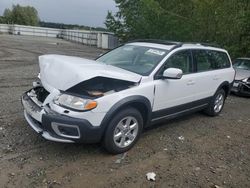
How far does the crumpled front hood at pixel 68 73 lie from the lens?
4.12 m

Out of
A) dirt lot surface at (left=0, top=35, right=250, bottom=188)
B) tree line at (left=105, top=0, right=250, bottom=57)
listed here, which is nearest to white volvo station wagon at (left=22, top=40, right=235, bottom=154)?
dirt lot surface at (left=0, top=35, right=250, bottom=188)

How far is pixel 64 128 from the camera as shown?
3.99 metres

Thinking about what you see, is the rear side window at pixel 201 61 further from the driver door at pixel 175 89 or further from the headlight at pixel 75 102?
the headlight at pixel 75 102

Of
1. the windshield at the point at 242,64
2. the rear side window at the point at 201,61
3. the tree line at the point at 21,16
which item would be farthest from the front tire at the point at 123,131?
the tree line at the point at 21,16

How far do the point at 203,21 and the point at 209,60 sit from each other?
7625mm

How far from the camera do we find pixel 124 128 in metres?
4.54

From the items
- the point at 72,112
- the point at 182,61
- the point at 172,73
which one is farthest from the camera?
the point at 182,61

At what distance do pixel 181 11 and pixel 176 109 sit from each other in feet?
32.7

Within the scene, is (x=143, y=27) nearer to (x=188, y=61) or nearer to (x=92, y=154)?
(x=188, y=61)

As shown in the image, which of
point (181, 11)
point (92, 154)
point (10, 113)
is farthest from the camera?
point (181, 11)

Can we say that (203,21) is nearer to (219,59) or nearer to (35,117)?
(219,59)

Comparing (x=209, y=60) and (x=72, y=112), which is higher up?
(x=209, y=60)

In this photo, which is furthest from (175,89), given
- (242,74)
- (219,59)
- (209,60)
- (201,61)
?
(242,74)

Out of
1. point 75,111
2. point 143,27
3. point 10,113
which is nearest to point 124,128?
point 75,111
